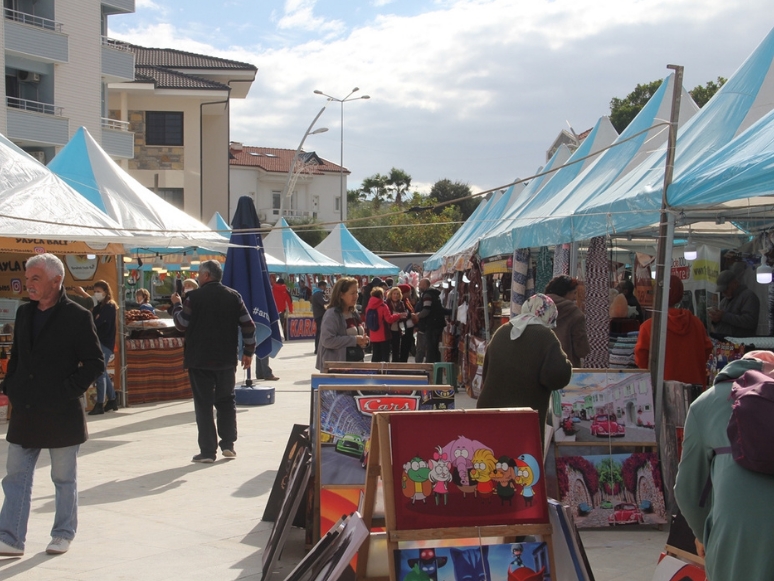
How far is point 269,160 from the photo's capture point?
70750 millimetres

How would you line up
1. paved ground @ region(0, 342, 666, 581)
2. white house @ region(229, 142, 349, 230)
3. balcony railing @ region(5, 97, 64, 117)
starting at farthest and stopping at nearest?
1. white house @ region(229, 142, 349, 230)
2. balcony railing @ region(5, 97, 64, 117)
3. paved ground @ region(0, 342, 666, 581)

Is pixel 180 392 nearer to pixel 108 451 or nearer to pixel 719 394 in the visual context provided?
pixel 108 451

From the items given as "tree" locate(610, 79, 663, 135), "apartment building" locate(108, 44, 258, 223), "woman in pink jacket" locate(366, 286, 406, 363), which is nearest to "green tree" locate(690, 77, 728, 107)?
"tree" locate(610, 79, 663, 135)

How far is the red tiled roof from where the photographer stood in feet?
219

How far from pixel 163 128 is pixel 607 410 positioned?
38493 mm

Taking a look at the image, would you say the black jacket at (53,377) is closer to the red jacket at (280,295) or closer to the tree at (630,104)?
the red jacket at (280,295)

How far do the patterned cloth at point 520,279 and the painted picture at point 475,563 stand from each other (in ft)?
23.8

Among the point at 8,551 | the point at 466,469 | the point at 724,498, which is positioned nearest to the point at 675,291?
the point at 466,469

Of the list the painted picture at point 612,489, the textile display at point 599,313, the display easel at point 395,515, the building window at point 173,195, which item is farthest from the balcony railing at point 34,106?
the display easel at point 395,515

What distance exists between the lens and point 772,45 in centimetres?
719

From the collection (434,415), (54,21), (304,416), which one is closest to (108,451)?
(304,416)

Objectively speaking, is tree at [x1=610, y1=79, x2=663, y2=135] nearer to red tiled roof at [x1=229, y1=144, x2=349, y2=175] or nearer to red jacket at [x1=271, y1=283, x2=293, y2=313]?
red tiled roof at [x1=229, y1=144, x2=349, y2=175]

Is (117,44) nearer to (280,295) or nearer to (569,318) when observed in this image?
(280,295)

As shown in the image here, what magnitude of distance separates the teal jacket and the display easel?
897mm
